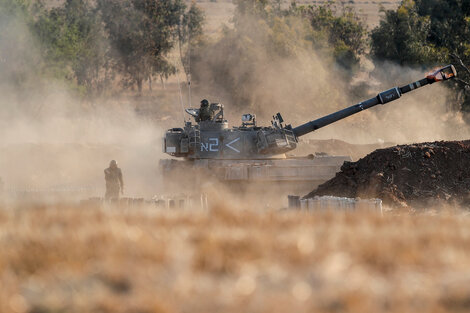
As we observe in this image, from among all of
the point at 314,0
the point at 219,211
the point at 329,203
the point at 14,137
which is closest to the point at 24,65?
the point at 14,137

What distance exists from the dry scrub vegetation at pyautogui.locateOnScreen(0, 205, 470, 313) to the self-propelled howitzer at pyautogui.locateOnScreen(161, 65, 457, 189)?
12.5 m

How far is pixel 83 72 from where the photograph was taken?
51.4 metres

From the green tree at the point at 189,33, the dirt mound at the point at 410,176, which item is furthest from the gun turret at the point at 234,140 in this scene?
the green tree at the point at 189,33

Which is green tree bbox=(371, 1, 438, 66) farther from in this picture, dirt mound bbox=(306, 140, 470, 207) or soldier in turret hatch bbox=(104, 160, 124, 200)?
soldier in turret hatch bbox=(104, 160, 124, 200)

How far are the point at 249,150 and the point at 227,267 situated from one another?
1568cm

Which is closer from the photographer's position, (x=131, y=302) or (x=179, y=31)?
(x=131, y=302)

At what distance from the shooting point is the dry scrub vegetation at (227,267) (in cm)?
591

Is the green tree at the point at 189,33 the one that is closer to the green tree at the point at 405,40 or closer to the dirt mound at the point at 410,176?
the green tree at the point at 405,40

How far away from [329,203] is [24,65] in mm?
33001

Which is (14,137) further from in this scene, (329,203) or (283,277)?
(283,277)

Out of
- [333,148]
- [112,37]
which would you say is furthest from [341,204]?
[112,37]

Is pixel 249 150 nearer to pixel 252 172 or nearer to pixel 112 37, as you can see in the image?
pixel 252 172

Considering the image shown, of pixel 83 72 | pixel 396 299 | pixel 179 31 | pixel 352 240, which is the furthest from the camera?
pixel 179 31

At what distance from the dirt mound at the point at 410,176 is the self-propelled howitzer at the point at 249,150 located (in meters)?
1.27
